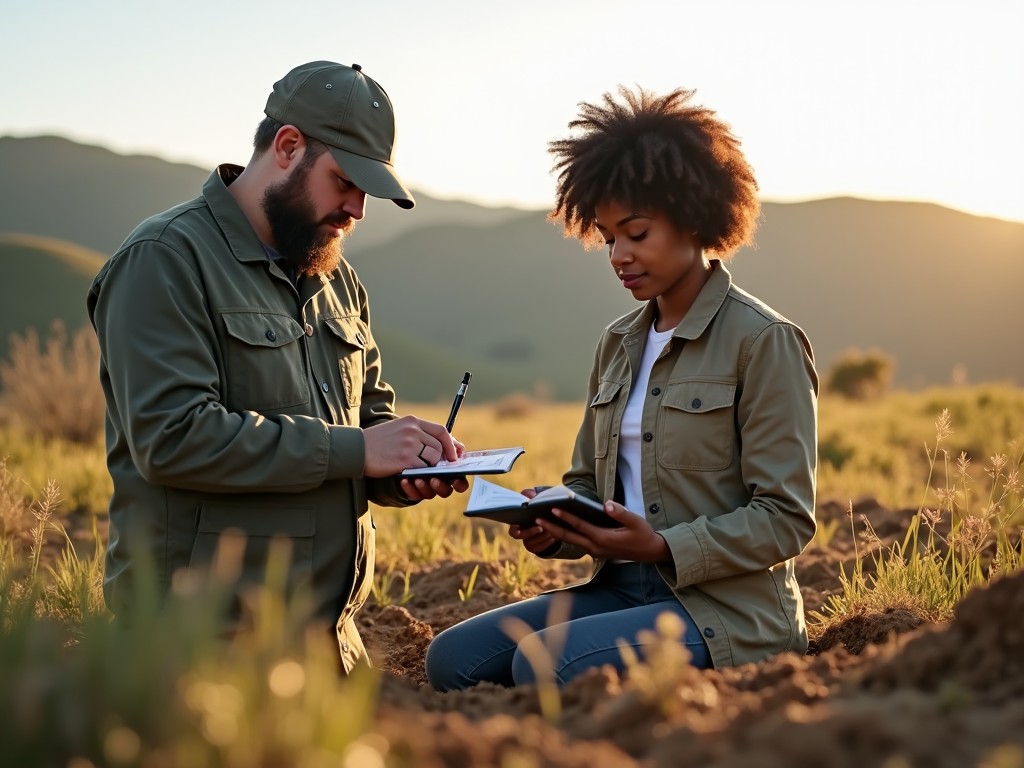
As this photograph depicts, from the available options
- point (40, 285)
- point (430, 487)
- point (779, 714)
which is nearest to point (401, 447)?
point (430, 487)

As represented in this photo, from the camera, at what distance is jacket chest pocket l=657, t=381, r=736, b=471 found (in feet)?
10.7

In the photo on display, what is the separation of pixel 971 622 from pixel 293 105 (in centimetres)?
274

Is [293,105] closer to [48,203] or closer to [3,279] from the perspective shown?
[3,279]

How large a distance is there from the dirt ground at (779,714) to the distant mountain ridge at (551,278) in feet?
144

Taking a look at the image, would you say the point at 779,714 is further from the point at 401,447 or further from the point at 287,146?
the point at 287,146

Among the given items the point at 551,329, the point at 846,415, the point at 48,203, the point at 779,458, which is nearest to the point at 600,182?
the point at 779,458

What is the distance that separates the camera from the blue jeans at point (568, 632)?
305 cm

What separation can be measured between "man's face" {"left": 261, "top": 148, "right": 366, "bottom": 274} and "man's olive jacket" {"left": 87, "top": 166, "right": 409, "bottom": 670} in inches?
3.9

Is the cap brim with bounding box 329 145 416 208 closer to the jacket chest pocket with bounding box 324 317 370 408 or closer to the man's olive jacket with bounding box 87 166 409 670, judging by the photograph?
the man's olive jacket with bounding box 87 166 409 670

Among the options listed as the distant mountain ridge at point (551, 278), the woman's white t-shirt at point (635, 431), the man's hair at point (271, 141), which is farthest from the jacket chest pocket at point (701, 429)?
the distant mountain ridge at point (551, 278)

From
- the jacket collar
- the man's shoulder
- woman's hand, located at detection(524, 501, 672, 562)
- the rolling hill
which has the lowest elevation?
the rolling hill

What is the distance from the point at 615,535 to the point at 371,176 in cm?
154

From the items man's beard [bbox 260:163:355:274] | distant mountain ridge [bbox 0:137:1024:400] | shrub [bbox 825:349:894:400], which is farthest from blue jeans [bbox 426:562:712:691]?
distant mountain ridge [bbox 0:137:1024:400]

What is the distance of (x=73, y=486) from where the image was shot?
23.8ft
